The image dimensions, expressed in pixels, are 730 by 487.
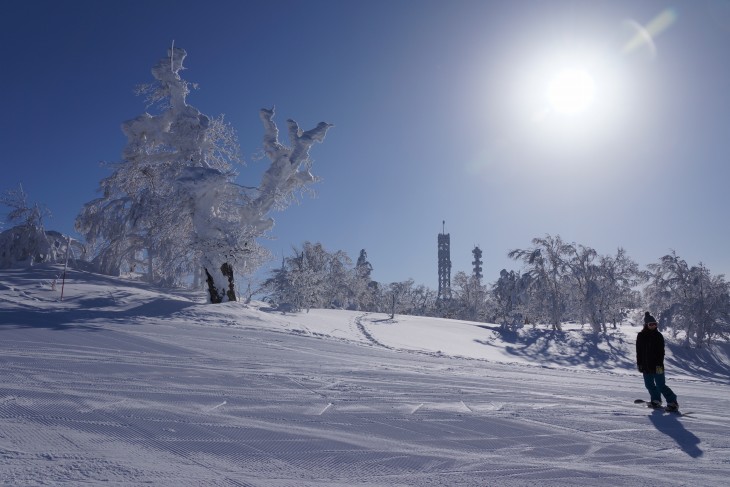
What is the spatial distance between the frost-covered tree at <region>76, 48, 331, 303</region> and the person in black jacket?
1417cm

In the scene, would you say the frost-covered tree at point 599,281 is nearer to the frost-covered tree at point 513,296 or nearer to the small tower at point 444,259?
the frost-covered tree at point 513,296

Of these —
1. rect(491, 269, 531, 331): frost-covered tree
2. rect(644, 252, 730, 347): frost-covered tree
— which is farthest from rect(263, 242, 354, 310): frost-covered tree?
rect(644, 252, 730, 347): frost-covered tree

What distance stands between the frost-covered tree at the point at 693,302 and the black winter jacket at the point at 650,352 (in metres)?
33.4

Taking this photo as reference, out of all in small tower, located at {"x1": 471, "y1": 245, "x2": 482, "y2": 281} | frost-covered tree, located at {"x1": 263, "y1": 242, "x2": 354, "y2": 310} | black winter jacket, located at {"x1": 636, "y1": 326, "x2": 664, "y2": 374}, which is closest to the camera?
black winter jacket, located at {"x1": 636, "y1": 326, "x2": 664, "y2": 374}

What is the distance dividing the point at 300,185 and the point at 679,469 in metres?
18.1

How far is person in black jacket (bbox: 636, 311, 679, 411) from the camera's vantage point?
758cm

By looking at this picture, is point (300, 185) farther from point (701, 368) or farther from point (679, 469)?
point (701, 368)

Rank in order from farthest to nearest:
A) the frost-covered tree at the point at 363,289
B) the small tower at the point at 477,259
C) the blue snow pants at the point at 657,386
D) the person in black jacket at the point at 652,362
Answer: the small tower at the point at 477,259 → the frost-covered tree at the point at 363,289 → the person in black jacket at the point at 652,362 → the blue snow pants at the point at 657,386

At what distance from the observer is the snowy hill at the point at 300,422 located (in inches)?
142

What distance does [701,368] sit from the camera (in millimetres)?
31219

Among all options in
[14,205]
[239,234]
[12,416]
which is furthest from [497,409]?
[14,205]

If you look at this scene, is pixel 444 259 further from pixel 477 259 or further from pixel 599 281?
pixel 599 281

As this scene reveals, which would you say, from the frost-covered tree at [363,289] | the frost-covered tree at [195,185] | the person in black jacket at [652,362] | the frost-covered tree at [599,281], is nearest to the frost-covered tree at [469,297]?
the frost-covered tree at [363,289]

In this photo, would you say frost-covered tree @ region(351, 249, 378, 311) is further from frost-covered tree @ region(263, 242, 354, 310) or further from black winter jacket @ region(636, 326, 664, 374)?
black winter jacket @ region(636, 326, 664, 374)
